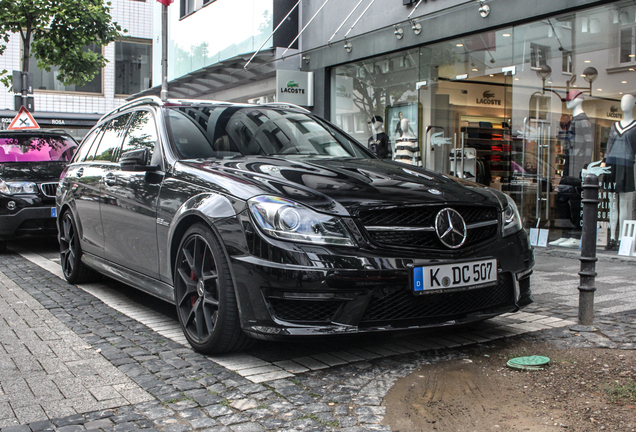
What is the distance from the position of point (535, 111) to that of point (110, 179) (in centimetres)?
741

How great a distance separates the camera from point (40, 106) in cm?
3066

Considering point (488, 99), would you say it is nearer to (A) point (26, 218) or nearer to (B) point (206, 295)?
(A) point (26, 218)

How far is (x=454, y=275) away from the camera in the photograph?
3.48 meters

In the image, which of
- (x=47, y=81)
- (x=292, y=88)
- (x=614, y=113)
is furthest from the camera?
(x=47, y=81)

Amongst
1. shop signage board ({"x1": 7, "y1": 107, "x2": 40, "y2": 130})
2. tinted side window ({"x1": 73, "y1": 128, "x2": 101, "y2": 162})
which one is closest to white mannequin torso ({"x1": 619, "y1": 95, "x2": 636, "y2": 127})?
tinted side window ({"x1": 73, "y1": 128, "x2": 101, "y2": 162})

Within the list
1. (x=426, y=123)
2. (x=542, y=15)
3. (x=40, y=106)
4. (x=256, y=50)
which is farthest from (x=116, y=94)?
(x=542, y=15)

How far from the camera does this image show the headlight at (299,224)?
131 inches

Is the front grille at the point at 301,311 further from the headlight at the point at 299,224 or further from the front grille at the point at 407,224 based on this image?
the front grille at the point at 407,224

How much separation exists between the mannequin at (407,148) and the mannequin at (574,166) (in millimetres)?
3088

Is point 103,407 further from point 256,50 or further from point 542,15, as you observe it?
point 256,50

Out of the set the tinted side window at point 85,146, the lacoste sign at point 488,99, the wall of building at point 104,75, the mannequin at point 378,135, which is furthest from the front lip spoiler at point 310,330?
the wall of building at point 104,75

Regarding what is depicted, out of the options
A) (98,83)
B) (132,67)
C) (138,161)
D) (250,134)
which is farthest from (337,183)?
(132,67)

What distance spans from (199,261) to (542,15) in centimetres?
740

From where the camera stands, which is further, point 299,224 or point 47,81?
point 47,81
